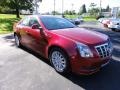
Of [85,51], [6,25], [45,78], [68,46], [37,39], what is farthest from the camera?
[6,25]

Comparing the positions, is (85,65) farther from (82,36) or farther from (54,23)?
(54,23)

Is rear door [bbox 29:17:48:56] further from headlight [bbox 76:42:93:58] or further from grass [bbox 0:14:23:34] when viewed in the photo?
grass [bbox 0:14:23:34]

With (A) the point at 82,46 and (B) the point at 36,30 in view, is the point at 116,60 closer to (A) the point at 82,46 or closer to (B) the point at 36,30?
(A) the point at 82,46

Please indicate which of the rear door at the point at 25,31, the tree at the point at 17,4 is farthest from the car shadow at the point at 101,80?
the tree at the point at 17,4

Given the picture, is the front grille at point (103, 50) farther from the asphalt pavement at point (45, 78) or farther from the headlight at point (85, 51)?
the asphalt pavement at point (45, 78)

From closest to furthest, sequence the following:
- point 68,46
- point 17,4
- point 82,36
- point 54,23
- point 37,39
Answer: point 68,46, point 82,36, point 37,39, point 54,23, point 17,4

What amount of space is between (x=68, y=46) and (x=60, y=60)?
0.59m

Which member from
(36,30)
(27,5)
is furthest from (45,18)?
(27,5)

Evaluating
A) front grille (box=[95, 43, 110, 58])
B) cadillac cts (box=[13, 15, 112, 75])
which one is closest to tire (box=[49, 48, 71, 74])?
cadillac cts (box=[13, 15, 112, 75])

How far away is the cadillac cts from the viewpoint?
4828mm

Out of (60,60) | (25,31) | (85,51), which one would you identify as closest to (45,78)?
(60,60)

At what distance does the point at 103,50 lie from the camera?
509 centimetres

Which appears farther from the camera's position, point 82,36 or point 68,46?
point 82,36

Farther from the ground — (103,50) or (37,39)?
(37,39)
